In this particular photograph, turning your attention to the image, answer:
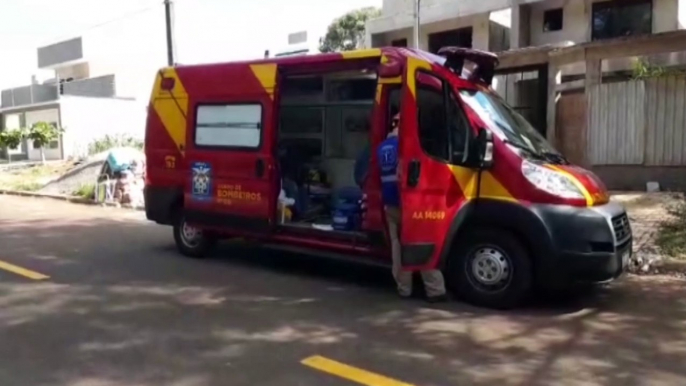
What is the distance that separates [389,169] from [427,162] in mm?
368

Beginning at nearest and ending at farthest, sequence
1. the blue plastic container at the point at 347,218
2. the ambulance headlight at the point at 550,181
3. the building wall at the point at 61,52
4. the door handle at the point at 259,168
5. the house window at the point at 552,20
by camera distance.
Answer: the ambulance headlight at the point at 550,181, the blue plastic container at the point at 347,218, the door handle at the point at 259,168, the house window at the point at 552,20, the building wall at the point at 61,52

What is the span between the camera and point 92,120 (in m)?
31.8

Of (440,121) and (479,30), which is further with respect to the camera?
(479,30)

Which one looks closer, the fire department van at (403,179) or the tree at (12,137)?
the fire department van at (403,179)

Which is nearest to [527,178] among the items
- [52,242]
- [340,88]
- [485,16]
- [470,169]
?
[470,169]

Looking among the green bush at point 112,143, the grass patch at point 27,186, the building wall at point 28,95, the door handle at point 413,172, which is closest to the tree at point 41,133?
the green bush at point 112,143

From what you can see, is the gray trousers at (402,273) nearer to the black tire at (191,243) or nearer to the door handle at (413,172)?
the door handle at (413,172)

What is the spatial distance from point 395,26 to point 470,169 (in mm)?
19606

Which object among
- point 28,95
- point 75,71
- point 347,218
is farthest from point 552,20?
point 75,71

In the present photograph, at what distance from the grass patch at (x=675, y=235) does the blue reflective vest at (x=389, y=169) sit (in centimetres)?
385

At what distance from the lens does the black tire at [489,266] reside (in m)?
5.67

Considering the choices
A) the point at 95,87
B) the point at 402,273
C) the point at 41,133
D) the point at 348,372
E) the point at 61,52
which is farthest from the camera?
the point at 61,52

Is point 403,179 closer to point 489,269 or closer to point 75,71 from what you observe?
point 489,269

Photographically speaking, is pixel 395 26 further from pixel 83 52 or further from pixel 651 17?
pixel 83 52
